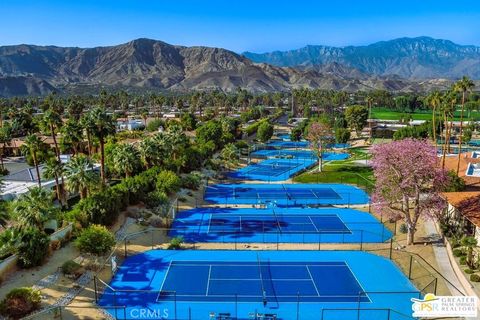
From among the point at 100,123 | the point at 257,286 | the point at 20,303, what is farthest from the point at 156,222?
the point at 20,303

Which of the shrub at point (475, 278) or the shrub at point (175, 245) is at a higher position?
the shrub at point (475, 278)

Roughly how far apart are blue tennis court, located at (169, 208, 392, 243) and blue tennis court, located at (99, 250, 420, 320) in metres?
3.02

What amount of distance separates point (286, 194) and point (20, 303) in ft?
121

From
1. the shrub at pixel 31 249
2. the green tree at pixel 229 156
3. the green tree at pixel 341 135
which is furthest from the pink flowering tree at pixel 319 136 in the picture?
the shrub at pixel 31 249

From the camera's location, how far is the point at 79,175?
41281 mm

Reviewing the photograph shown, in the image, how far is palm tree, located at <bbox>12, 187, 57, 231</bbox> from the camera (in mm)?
32000

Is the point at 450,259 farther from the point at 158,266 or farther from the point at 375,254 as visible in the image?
the point at 158,266

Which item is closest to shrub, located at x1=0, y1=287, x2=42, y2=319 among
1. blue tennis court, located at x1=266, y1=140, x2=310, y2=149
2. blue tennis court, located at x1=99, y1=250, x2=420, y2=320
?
blue tennis court, located at x1=99, y1=250, x2=420, y2=320

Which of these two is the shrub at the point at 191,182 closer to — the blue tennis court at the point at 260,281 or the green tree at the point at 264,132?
the blue tennis court at the point at 260,281

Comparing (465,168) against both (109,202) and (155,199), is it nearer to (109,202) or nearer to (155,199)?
(155,199)

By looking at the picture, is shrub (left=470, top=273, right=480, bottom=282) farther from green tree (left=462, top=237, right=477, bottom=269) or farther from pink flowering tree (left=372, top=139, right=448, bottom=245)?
pink flowering tree (left=372, top=139, right=448, bottom=245)

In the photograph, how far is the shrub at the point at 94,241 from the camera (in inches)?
1315

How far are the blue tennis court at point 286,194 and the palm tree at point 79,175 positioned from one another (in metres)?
16.4

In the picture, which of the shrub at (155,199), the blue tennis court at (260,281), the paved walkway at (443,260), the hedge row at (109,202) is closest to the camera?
the blue tennis court at (260,281)
